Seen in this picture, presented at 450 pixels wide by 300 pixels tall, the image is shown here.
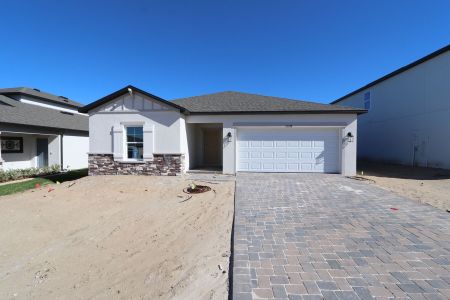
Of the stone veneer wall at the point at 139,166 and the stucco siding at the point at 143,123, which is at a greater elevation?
the stucco siding at the point at 143,123

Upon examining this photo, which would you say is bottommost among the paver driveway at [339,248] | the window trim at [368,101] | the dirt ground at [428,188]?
the paver driveway at [339,248]

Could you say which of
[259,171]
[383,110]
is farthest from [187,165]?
[383,110]

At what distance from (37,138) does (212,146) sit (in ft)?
38.4

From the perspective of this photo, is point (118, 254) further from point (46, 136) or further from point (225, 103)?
point (46, 136)

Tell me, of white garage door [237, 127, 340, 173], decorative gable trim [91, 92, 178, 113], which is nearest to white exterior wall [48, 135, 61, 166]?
decorative gable trim [91, 92, 178, 113]

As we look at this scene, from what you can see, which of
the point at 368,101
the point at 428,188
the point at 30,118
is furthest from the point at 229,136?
the point at 368,101

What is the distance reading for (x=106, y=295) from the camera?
10.8 ft

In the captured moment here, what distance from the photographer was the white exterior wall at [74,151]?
51.8ft

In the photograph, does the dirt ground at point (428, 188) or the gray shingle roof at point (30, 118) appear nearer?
the dirt ground at point (428, 188)

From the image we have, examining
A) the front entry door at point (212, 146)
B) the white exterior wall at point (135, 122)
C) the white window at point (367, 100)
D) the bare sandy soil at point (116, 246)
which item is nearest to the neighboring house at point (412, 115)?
the white window at point (367, 100)

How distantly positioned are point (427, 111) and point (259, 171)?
38.7 feet

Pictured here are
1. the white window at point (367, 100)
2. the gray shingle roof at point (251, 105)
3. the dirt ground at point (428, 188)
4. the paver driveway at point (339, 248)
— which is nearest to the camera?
the paver driveway at point (339, 248)

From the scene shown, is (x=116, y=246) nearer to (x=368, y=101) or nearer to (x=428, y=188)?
(x=428, y=188)

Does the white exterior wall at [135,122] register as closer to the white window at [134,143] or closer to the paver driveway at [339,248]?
the white window at [134,143]
